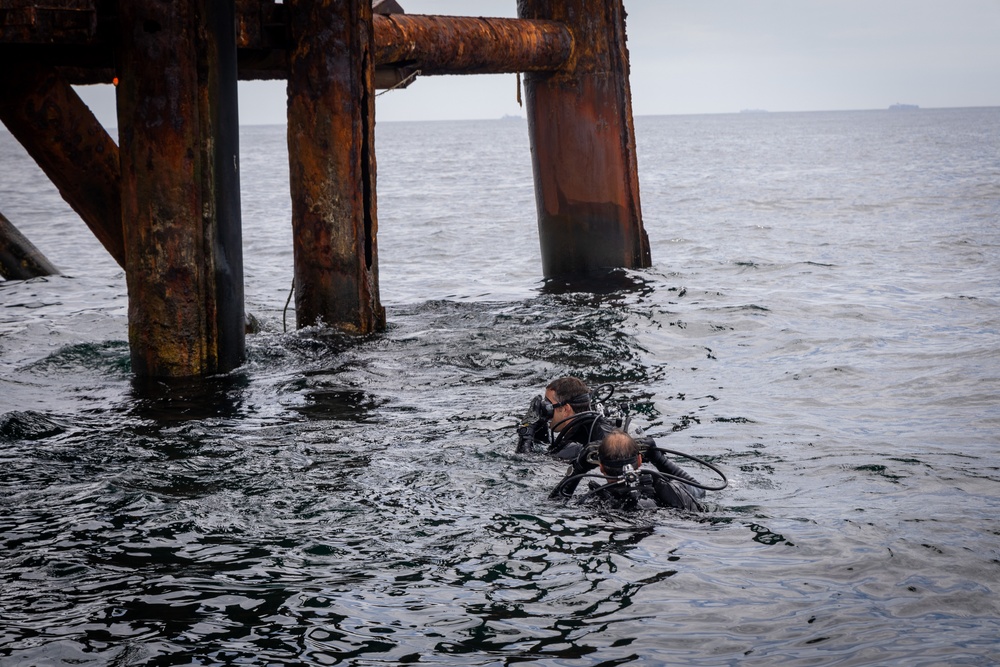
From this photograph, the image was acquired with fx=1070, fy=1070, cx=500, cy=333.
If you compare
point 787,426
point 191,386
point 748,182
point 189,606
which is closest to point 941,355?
point 787,426

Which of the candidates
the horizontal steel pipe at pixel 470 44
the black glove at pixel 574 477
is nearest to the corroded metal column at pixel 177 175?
the horizontal steel pipe at pixel 470 44

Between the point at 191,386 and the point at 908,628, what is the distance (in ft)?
16.6

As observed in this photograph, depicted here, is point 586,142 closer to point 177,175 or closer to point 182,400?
point 177,175

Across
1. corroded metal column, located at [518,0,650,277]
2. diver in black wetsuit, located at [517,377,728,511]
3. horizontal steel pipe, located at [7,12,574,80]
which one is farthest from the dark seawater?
horizontal steel pipe, located at [7,12,574,80]

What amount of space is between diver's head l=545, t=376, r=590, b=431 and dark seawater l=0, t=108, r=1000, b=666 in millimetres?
306

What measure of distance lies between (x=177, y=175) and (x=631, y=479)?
3.78 metres

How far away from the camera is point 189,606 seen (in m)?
4.53

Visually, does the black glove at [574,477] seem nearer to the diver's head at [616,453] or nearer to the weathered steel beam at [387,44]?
the diver's head at [616,453]

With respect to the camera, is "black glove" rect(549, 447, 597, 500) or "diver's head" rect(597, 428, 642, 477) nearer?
"diver's head" rect(597, 428, 642, 477)

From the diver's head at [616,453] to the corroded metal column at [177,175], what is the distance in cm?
336

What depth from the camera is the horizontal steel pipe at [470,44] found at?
9.65 metres

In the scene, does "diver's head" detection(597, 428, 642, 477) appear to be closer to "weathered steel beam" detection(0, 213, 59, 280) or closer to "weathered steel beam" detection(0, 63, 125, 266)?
"weathered steel beam" detection(0, 63, 125, 266)

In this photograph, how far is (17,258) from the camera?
1520 cm

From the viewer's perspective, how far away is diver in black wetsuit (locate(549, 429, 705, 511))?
550 centimetres
